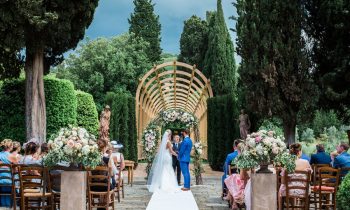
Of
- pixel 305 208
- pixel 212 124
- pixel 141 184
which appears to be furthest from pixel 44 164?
pixel 212 124

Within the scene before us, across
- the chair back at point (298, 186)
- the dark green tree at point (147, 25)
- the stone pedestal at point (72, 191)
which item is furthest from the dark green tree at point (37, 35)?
the dark green tree at point (147, 25)

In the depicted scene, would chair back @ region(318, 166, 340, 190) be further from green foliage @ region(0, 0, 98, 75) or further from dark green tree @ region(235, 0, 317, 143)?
green foliage @ region(0, 0, 98, 75)

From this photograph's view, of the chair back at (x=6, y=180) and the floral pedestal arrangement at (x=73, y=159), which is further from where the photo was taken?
the chair back at (x=6, y=180)

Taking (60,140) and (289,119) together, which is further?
(289,119)

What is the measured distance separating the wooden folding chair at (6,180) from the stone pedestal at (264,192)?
168 inches

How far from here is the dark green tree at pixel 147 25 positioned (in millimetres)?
40688

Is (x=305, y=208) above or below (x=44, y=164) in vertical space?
below

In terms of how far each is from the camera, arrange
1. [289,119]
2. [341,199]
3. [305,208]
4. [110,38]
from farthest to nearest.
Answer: [110,38], [289,119], [305,208], [341,199]

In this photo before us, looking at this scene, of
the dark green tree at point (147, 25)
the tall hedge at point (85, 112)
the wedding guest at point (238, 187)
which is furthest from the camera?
the dark green tree at point (147, 25)

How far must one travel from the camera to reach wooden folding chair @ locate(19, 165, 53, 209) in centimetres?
872

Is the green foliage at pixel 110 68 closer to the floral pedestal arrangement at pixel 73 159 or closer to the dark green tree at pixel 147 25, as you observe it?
the dark green tree at pixel 147 25

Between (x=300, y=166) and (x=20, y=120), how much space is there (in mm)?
10555

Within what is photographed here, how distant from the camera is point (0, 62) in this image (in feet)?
55.5

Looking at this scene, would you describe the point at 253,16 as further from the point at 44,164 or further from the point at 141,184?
the point at 44,164
